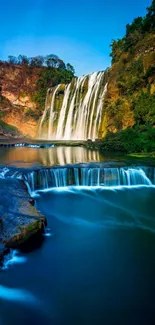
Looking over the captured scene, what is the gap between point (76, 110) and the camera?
28500 millimetres

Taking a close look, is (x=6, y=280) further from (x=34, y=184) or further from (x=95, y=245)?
(x=34, y=184)

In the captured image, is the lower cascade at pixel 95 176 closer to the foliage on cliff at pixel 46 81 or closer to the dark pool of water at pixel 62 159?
the dark pool of water at pixel 62 159

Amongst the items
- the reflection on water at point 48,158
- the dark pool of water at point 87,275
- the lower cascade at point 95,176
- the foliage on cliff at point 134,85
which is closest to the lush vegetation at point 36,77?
the foliage on cliff at point 134,85

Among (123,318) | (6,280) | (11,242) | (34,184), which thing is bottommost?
(123,318)

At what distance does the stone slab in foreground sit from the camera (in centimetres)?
489

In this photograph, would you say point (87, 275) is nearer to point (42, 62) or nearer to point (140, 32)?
point (140, 32)

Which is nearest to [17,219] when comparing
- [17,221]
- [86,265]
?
[17,221]

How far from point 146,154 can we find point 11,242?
11.2 m

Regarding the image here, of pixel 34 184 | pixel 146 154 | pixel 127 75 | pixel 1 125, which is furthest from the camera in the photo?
pixel 1 125

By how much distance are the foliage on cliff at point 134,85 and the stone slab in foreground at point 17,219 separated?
1303 cm

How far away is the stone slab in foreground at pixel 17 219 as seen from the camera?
489 centimetres

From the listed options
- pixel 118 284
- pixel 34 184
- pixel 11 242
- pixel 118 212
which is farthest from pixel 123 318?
pixel 34 184

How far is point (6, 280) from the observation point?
13.9 ft

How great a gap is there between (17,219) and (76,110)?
79.4ft
